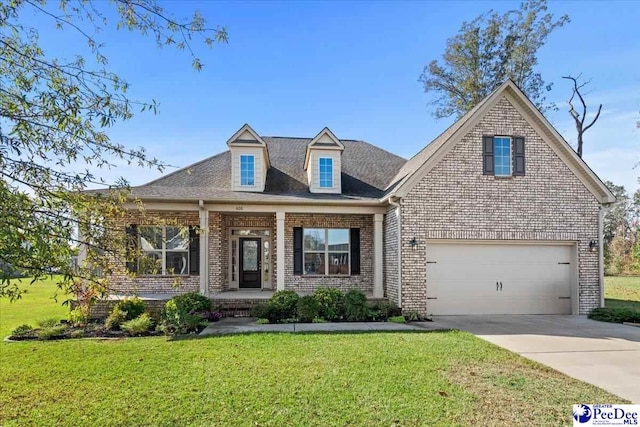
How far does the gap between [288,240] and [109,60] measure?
31.9 feet

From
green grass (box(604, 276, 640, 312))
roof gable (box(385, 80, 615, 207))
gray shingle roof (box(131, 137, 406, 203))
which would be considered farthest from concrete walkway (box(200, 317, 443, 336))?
green grass (box(604, 276, 640, 312))

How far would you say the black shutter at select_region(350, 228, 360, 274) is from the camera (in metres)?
13.3

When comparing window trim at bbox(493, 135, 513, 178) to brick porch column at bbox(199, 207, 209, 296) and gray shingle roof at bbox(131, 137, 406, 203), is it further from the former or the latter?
brick porch column at bbox(199, 207, 209, 296)

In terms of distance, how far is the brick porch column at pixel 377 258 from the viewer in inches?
469

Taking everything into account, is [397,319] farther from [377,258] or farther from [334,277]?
[334,277]

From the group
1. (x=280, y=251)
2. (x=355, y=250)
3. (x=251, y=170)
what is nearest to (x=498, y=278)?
(x=355, y=250)

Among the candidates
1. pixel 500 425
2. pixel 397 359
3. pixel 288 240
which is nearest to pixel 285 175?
pixel 288 240

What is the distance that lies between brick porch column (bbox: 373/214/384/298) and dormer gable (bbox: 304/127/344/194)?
5.76 feet

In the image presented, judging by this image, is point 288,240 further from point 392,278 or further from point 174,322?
point 174,322

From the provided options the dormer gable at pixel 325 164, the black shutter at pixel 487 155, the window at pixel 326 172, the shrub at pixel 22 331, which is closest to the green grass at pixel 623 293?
the black shutter at pixel 487 155

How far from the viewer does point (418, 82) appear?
78.9 ft

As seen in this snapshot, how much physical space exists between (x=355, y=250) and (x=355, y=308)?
10.8 feet

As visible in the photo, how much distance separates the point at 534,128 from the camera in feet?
37.9

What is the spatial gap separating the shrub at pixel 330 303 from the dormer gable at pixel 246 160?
14.2 feet
